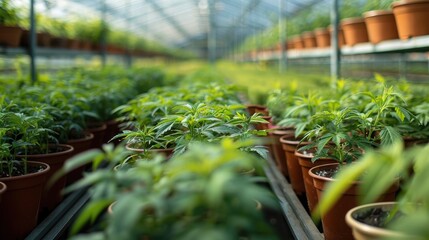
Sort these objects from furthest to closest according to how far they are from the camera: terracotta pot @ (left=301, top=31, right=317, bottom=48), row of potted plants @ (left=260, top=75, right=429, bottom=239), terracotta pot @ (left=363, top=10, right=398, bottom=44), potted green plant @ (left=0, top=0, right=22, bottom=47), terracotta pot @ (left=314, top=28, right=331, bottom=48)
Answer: terracotta pot @ (left=301, top=31, right=317, bottom=48) → terracotta pot @ (left=314, top=28, right=331, bottom=48) → potted green plant @ (left=0, top=0, right=22, bottom=47) → terracotta pot @ (left=363, top=10, right=398, bottom=44) → row of potted plants @ (left=260, top=75, right=429, bottom=239)

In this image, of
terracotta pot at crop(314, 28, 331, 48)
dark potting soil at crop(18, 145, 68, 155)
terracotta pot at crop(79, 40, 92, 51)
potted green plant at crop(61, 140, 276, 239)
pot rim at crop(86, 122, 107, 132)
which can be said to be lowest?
dark potting soil at crop(18, 145, 68, 155)

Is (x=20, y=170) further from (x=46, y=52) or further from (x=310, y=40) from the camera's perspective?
(x=310, y=40)

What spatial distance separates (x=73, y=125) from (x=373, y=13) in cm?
313

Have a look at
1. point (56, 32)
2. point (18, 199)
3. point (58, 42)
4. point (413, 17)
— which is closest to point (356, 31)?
point (413, 17)

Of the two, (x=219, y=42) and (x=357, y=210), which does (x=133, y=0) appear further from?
(x=219, y=42)

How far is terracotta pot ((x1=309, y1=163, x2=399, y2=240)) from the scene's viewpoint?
6.12ft

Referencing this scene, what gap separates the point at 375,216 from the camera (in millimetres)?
1411

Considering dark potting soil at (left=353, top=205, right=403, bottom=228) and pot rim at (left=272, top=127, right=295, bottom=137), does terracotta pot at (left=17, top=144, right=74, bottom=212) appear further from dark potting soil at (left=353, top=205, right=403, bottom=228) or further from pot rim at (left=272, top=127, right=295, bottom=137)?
dark potting soil at (left=353, top=205, right=403, bottom=228)

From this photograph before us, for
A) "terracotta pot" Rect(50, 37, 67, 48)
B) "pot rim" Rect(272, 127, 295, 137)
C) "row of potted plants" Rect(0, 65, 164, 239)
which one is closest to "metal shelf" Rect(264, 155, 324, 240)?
"pot rim" Rect(272, 127, 295, 137)

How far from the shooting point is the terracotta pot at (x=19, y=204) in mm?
2139

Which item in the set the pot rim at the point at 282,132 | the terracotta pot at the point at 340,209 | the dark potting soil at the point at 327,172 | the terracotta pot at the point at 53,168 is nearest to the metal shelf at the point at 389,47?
the pot rim at the point at 282,132

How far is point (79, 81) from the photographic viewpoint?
16.7 ft

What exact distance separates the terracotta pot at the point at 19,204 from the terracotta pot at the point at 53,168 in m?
0.37

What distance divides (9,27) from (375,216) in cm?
467
